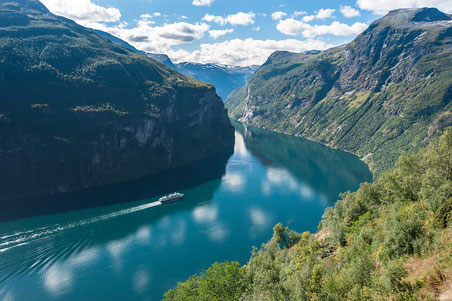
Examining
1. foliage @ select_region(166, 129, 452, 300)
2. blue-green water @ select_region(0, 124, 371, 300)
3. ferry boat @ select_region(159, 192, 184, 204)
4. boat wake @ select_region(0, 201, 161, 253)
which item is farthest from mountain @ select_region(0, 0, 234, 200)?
foliage @ select_region(166, 129, 452, 300)

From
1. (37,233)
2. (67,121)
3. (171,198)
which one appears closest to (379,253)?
(171,198)

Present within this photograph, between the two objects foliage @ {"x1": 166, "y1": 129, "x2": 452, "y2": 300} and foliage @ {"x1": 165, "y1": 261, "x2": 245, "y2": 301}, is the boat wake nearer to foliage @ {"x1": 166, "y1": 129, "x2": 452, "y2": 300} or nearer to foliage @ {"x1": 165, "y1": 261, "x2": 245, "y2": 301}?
foliage @ {"x1": 166, "y1": 129, "x2": 452, "y2": 300}

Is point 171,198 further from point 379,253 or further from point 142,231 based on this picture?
point 379,253

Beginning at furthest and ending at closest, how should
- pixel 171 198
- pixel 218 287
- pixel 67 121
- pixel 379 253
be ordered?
1. pixel 67 121
2. pixel 171 198
3. pixel 218 287
4. pixel 379 253

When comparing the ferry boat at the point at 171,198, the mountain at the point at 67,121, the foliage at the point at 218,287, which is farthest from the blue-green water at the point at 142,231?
the foliage at the point at 218,287

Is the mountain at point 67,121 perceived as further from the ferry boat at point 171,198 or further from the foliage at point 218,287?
the foliage at point 218,287

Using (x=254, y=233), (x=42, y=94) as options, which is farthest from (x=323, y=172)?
(x=42, y=94)
